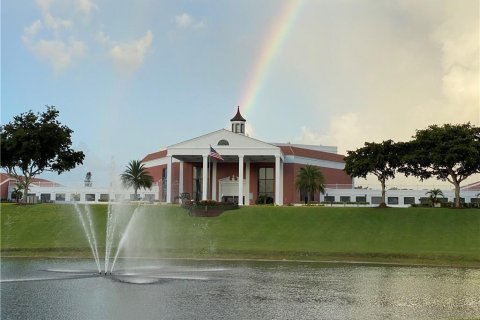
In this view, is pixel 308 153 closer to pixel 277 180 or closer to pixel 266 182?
pixel 266 182

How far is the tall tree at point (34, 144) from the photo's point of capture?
68375 millimetres

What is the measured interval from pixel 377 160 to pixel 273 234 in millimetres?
20679

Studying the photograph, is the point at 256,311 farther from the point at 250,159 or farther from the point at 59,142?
the point at 250,159

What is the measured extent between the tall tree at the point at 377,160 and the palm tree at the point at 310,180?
17.1 m

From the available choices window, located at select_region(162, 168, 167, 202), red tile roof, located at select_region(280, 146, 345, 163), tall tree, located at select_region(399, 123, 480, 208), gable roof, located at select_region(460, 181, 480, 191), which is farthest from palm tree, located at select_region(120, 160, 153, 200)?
gable roof, located at select_region(460, 181, 480, 191)

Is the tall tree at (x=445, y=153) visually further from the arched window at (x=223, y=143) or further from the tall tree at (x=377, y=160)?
the arched window at (x=223, y=143)

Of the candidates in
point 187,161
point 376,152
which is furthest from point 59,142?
point 376,152

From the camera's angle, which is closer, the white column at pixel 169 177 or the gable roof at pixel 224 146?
the white column at pixel 169 177

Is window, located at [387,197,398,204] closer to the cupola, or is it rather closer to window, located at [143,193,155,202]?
the cupola

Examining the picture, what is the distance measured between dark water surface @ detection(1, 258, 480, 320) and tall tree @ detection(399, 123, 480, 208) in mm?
29999

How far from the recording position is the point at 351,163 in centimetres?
6906

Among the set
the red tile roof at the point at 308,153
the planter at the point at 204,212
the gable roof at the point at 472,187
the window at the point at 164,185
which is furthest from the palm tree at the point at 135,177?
the gable roof at the point at 472,187

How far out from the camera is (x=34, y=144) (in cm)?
6819

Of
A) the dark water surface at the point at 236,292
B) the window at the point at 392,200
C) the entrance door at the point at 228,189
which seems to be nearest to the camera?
the dark water surface at the point at 236,292
